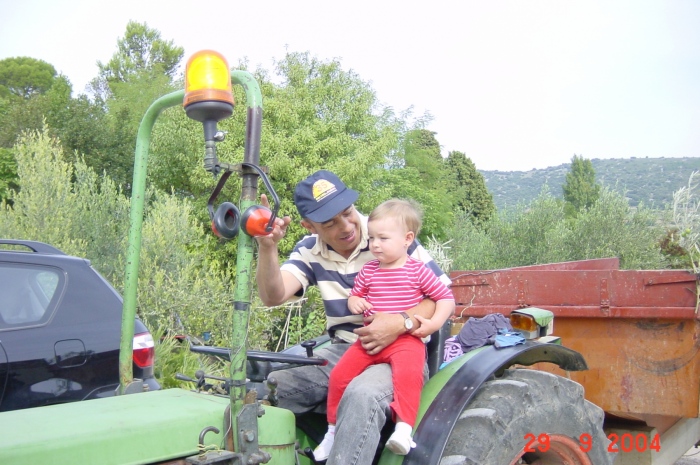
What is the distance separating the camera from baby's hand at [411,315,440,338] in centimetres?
258

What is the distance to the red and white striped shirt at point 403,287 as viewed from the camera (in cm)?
271

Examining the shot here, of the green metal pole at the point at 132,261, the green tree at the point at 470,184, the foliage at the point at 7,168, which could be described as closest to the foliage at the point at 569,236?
the green metal pole at the point at 132,261

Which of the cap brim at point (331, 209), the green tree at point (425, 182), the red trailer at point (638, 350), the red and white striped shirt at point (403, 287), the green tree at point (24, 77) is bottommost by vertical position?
the red trailer at point (638, 350)

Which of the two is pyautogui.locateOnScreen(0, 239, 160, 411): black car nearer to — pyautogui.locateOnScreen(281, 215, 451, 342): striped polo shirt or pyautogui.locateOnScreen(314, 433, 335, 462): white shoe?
pyautogui.locateOnScreen(281, 215, 451, 342): striped polo shirt

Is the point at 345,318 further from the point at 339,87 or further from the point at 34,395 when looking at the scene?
the point at 339,87

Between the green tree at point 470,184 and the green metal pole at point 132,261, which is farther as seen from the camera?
the green tree at point 470,184

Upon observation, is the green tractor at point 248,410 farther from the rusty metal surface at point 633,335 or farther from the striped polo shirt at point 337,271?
the rusty metal surface at point 633,335

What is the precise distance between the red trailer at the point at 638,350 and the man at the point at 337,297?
183 cm

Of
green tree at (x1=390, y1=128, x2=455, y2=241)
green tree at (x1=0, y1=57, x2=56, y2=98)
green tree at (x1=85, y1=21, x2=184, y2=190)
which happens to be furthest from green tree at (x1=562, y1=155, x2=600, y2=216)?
green tree at (x1=0, y1=57, x2=56, y2=98)

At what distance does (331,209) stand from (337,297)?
42 cm

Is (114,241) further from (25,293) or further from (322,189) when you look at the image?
(322,189)

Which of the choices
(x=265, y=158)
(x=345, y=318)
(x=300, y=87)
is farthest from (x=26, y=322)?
(x=300, y=87)

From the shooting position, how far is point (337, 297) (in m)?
3.04

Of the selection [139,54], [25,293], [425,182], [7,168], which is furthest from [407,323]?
[139,54]
